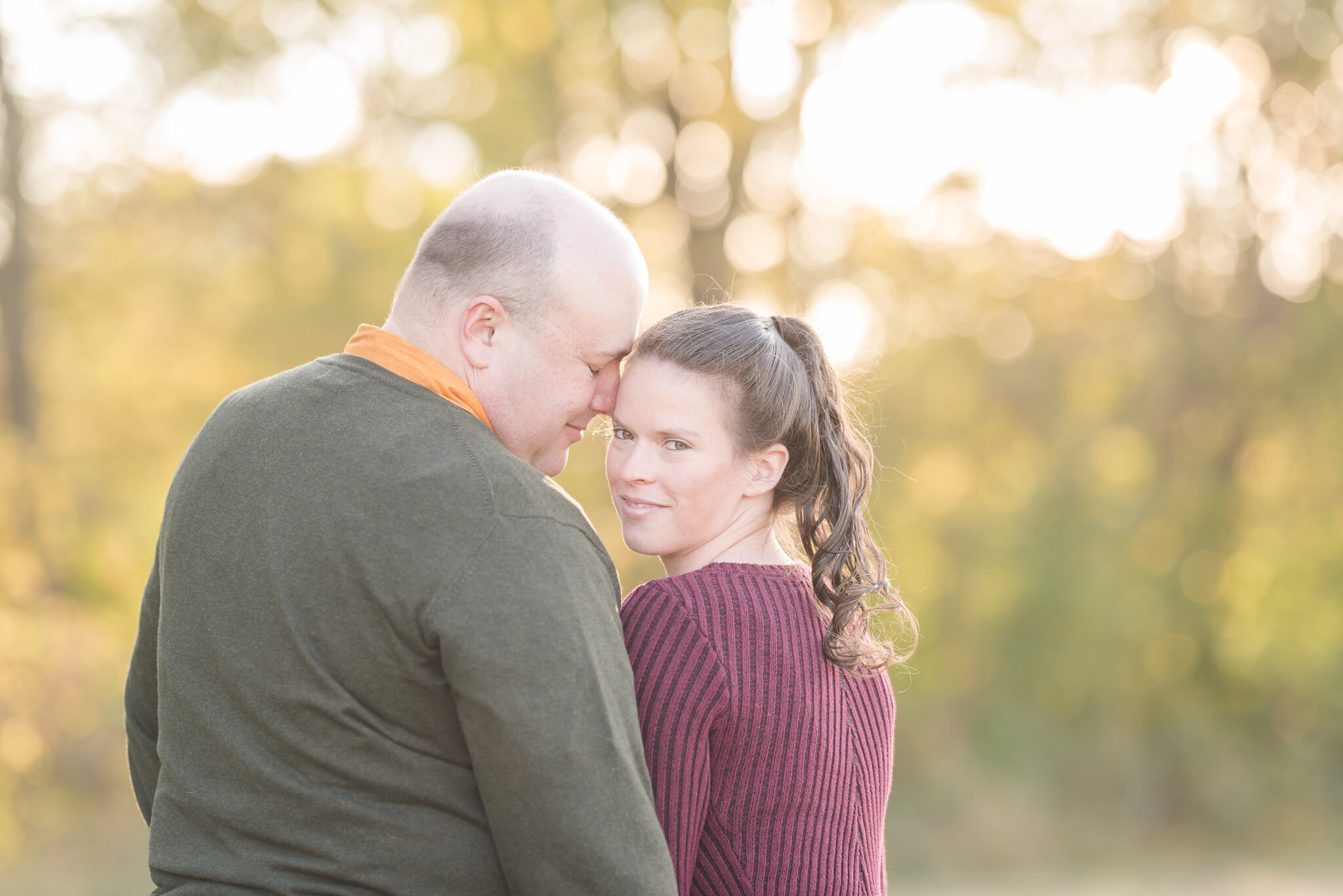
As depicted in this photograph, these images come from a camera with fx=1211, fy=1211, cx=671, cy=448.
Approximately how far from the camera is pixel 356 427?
72.9 inches

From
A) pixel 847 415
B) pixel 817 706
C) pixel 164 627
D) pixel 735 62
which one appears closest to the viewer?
pixel 164 627

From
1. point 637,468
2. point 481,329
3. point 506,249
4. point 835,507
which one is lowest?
point 835,507

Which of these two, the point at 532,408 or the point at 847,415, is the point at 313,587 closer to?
the point at 532,408

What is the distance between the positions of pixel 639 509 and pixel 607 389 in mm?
245

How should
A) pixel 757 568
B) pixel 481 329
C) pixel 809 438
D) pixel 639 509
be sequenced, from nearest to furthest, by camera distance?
pixel 481 329 < pixel 757 568 < pixel 639 509 < pixel 809 438

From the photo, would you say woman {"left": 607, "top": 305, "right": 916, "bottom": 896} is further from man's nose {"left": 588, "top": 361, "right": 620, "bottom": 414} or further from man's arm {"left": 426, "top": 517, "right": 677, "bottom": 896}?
man's arm {"left": 426, "top": 517, "right": 677, "bottom": 896}

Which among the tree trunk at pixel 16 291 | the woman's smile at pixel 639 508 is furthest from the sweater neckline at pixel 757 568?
the tree trunk at pixel 16 291

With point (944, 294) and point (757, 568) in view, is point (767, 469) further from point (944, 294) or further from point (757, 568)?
point (944, 294)

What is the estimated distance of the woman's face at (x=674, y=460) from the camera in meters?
2.35

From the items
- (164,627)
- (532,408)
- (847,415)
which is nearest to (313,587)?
(164,627)

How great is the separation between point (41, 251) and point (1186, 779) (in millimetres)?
11341

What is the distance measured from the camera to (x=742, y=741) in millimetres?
2053

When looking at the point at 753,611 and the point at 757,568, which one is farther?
the point at 757,568

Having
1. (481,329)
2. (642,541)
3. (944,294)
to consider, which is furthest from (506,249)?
(944,294)
